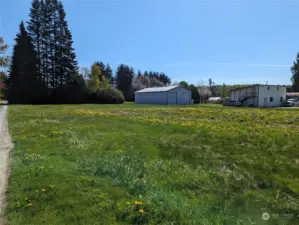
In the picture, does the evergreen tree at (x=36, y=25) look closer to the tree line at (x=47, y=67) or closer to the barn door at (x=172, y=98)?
the tree line at (x=47, y=67)

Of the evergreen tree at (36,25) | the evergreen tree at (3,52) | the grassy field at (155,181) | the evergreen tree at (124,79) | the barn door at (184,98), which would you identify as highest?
the evergreen tree at (36,25)

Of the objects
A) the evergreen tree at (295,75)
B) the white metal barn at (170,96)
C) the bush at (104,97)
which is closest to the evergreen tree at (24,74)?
the bush at (104,97)

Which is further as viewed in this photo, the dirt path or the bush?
the bush

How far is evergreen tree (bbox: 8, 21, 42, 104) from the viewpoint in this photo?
113 ft

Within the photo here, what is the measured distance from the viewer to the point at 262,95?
36031 millimetres

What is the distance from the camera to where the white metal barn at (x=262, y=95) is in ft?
117

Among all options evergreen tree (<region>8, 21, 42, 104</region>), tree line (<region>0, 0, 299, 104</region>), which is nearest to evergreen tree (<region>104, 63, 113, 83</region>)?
tree line (<region>0, 0, 299, 104</region>)

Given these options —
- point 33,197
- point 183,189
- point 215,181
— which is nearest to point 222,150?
point 215,181

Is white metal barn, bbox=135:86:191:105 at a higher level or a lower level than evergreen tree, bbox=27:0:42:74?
lower

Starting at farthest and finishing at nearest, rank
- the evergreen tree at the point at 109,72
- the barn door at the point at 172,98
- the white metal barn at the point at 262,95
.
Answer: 1. the evergreen tree at the point at 109,72
2. the barn door at the point at 172,98
3. the white metal barn at the point at 262,95

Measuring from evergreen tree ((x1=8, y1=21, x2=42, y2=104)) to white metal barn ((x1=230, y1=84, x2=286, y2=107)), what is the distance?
3560 centimetres

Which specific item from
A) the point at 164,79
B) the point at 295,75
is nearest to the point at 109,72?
the point at 164,79

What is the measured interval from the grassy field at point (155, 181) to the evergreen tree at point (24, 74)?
104 ft

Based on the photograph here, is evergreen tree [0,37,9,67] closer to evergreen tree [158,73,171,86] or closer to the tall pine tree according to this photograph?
the tall pine tree
